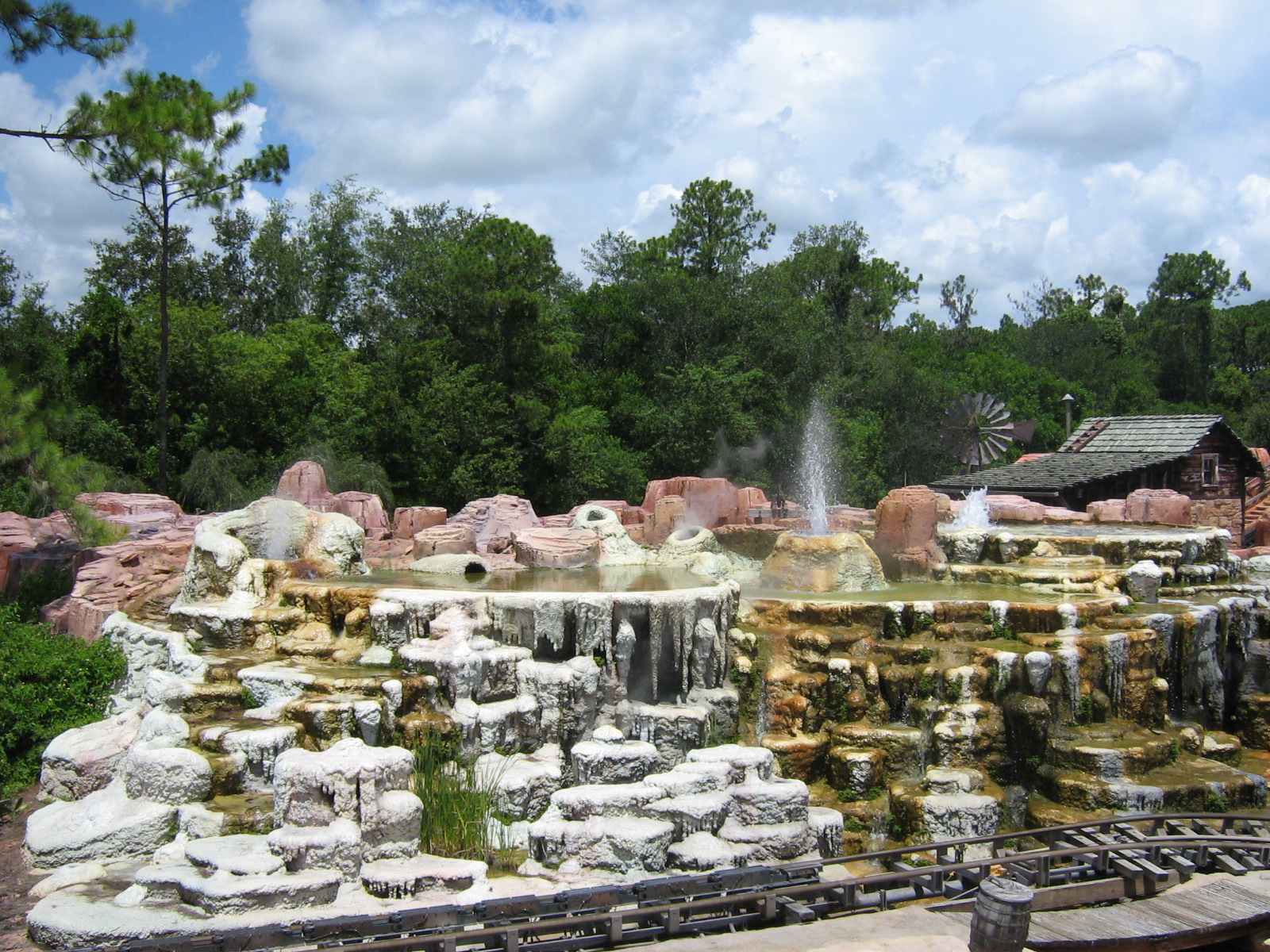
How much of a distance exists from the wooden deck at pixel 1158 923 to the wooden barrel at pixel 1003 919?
2.98 feet

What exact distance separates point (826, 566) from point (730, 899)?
749 centimetres

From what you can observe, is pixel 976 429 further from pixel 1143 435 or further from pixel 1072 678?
pixel 1072 678

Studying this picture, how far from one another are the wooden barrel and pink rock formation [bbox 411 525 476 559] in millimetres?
10319

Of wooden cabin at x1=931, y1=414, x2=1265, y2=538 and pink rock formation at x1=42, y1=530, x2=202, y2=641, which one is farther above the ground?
wooden cabin at x1=931, y1=414, x2=1265, y2=538

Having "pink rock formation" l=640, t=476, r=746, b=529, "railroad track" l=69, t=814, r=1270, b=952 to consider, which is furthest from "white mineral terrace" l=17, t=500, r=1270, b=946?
"pink rock formation" l=640, t=476, r=746, b=529

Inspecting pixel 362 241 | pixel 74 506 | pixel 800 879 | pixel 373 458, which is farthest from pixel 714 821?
pixel 362 241

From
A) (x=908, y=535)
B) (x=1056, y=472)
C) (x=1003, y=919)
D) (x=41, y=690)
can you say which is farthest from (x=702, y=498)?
(x=1003, y=919)

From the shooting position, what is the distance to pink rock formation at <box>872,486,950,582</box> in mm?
15750

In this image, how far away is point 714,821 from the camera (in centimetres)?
926

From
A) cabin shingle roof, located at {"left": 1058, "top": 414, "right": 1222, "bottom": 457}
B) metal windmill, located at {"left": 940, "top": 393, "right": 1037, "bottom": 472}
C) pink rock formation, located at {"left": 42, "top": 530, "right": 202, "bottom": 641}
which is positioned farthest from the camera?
metal windmill, located at {"left": 940, "top": 393, "right": 1037, "bottom": 472}

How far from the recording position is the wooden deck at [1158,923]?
7266 mm

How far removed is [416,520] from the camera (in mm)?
17969

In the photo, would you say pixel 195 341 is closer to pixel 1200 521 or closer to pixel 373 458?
pixel 373 458

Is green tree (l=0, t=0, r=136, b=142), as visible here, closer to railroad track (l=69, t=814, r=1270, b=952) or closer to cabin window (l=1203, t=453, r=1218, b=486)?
railroad track (l=69, t=814, r=1270, b=952)
